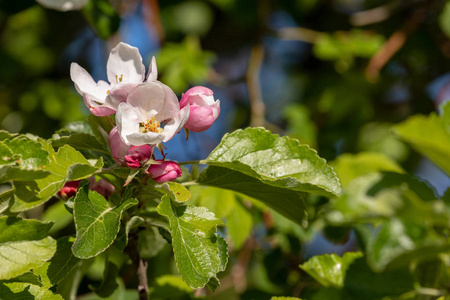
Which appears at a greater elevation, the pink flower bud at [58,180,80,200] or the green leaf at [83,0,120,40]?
the green leaf at [83,0,120,40]

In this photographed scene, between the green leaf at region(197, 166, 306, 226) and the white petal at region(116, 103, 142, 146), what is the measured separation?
0.18 m

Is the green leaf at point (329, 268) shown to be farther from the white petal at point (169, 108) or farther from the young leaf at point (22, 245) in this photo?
the young leaf at point (22, 245)

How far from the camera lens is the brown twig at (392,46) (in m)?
2.80

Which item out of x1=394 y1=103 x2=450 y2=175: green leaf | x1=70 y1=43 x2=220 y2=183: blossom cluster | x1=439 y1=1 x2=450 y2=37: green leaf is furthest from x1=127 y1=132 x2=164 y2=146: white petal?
x1=439 y1=1 x2=450 y2=37: green leaf

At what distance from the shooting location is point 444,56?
295 cm

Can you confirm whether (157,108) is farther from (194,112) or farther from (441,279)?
(441,279)

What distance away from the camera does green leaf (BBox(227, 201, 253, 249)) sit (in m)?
1.53

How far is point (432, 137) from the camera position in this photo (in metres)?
1.02

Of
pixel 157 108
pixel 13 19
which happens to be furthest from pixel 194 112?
pixel 13 19

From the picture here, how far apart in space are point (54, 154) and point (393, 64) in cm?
264

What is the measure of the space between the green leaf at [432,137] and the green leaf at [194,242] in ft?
1.37

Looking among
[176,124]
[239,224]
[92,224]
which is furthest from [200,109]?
[239,224]

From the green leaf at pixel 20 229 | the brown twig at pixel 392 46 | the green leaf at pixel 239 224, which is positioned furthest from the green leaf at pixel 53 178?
the brown twig at pixel 392 46

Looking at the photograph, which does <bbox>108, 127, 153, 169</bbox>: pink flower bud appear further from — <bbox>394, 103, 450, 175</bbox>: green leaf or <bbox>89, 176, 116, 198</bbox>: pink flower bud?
<bbox>394, 103, 450, 175</bbox>: green leaf
